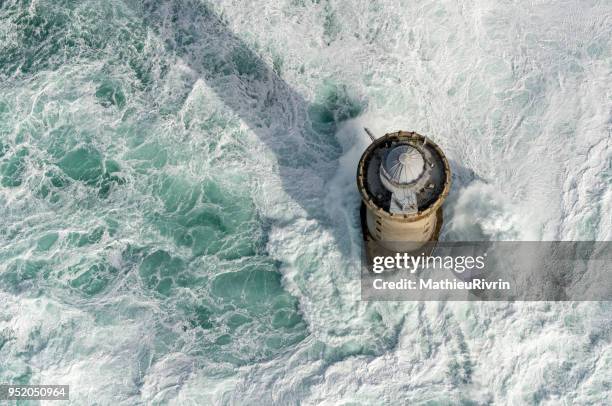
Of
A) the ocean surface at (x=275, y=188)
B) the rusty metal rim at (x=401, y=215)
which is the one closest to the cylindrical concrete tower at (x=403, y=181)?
the rusty metal rim at (x=401, y=215)

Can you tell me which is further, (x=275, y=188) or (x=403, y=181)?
(x=275, y=188)

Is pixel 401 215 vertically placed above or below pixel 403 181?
below

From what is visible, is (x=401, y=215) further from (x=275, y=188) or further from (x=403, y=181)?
(x=275, y=188)

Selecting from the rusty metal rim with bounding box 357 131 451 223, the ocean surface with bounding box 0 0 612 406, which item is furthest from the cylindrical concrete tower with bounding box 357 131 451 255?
the ocean surface with bounding box 0 0 612 406

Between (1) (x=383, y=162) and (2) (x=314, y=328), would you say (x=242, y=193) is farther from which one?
(1) (x=383, y=162)

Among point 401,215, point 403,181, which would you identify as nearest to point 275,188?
point 401,215

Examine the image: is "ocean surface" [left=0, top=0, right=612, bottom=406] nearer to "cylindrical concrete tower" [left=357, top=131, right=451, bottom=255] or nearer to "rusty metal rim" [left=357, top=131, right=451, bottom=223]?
"cylindrical concrete tower" [left=357, top=131, right=451, bottom=255]

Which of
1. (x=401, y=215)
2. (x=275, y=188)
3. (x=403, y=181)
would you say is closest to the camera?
(x=403, y=181)
